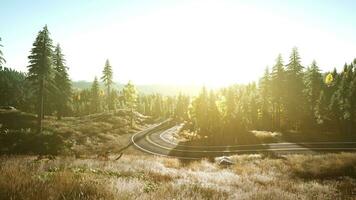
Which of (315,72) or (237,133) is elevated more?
(315,72)

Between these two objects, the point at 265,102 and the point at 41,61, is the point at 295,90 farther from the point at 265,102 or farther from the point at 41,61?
the point at 41,61

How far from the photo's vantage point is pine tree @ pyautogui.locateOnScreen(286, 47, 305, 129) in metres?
59.3

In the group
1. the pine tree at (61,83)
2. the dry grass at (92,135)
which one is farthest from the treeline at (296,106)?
the pine tree at (61,83)

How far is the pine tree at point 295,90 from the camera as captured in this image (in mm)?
59312

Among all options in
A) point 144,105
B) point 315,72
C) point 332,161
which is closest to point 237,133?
point 315,72

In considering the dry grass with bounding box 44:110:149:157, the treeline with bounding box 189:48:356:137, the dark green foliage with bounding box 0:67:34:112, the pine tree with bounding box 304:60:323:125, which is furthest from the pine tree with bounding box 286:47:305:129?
the dark green foliage with bounding box 0:67:34:112

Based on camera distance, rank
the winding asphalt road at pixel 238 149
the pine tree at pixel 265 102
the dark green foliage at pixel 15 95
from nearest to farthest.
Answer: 1. the winding asphalt road at pixel 238 149
2. the pine tree at pixel 265 102
3. the dark green foliage at pixel 15 95

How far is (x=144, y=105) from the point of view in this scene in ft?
588

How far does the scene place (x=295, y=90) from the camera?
5950 cm

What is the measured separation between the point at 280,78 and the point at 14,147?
5170 centimetres

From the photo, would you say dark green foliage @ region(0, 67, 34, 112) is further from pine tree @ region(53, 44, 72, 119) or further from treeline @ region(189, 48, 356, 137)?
treeline @ region(189, 48, 356, 137)

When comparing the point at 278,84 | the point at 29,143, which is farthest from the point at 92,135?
the point at 278,84

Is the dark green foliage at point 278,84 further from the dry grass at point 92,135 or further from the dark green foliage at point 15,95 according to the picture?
the dark green foliage at point 15,95

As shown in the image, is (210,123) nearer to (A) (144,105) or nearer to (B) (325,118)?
(B) (325,118)
